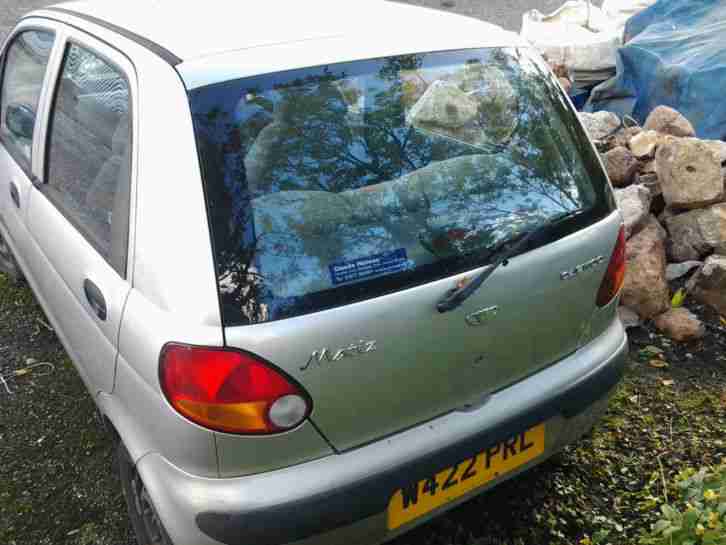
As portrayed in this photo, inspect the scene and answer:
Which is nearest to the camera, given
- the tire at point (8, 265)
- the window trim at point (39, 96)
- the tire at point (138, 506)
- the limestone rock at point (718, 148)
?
the tire at point (138, 506)

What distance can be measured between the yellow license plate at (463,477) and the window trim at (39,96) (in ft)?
5.90

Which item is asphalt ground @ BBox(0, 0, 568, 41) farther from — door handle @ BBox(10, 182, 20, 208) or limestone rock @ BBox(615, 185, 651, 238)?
door handle @ BBox(10, 182, 20, 208)

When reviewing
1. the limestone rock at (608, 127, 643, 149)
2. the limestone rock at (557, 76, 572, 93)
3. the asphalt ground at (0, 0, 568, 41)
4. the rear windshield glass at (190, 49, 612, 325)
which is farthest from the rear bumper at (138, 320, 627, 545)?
the asphalt ground at (0, 0, 568, 41)

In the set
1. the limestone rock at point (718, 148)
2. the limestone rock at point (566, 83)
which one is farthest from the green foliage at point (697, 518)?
the limestone rock at point (566, 83)

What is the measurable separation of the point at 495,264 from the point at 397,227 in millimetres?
273

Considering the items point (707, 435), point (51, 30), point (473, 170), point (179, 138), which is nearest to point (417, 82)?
point (473, 170)

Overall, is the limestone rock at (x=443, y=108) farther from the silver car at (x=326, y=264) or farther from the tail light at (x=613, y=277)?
the tail light at (x=613, y=277)

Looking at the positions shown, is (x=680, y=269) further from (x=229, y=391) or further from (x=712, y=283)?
(x=229, y=391)

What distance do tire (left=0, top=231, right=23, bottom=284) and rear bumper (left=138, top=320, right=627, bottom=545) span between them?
2.47 metres

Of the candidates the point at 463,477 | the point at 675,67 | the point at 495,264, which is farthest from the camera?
the point at 675,67

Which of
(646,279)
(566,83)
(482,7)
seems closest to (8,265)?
(646,279)

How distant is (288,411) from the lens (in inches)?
61.0

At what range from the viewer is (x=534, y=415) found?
1.92 m

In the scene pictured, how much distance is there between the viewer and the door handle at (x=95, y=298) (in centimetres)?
183
